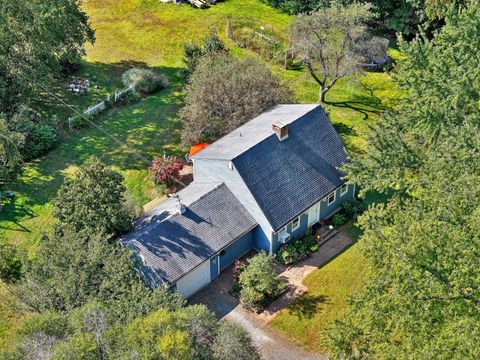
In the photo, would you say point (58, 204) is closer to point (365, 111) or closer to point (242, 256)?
point (242, 256)

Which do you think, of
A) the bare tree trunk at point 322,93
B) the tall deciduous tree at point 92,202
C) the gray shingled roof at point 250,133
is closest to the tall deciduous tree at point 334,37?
the bare tree trunk at point 322,93

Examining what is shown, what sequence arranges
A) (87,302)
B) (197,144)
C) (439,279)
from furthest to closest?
(197,144)
(87,302)
(439,279)

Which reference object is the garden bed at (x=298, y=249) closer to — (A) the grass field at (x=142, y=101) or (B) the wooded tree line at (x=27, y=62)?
(A) the grass field at (x=142, y=101)

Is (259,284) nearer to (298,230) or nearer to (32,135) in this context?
(298,230)

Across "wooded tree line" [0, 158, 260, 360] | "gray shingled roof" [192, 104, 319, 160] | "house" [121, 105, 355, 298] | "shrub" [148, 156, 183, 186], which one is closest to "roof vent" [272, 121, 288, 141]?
"house" [121, 105, 355, 298]

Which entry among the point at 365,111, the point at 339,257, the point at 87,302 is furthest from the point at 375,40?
the point at 87,302

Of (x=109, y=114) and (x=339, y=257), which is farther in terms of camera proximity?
(x=109, y=114)
